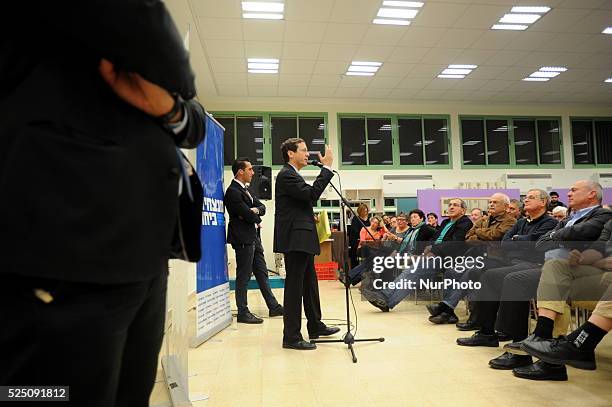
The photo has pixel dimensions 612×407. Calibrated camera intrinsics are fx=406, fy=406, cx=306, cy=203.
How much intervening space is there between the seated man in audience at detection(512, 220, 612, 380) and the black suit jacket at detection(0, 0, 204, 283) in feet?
7.63

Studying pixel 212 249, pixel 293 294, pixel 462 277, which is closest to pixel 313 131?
pixel 462 277

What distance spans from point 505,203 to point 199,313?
2.92 metres

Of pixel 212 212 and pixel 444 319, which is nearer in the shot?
pixel 212 212

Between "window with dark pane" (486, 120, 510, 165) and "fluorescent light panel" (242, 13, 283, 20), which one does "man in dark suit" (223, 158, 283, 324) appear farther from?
"window with dark pane" (486, 120, 510, 165)

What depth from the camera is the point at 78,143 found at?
0.57 meters

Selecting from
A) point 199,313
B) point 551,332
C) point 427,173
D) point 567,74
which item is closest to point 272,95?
point 427,173

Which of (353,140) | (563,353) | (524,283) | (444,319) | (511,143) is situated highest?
(353,140)

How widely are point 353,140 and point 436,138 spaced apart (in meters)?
2.15

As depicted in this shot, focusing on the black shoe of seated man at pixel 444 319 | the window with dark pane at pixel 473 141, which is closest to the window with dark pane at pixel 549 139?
the window with dark pane at pixel 473 141

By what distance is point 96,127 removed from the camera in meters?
0.60

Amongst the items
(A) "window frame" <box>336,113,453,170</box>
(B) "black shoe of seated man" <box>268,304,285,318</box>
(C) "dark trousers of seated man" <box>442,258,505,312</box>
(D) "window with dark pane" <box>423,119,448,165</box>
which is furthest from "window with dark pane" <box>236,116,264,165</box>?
(C) "dark trousers of seated man" <box>442,258,505,312</box>

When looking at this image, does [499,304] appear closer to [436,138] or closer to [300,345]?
[300,345]

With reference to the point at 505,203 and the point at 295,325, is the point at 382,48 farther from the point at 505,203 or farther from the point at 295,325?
the point at 295,325

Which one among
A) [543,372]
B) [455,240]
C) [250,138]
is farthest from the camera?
[250,138]
